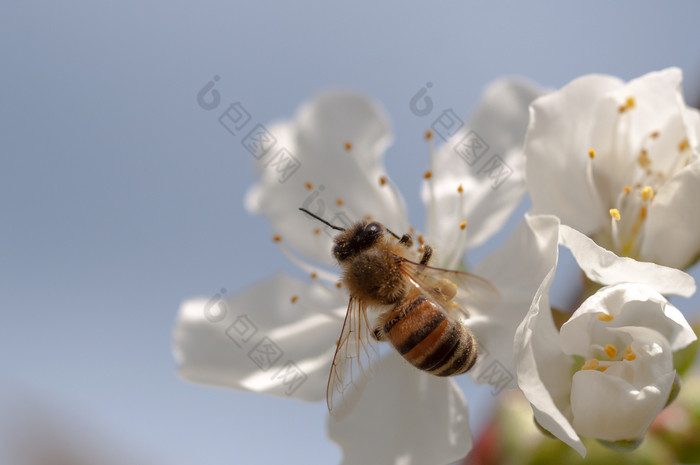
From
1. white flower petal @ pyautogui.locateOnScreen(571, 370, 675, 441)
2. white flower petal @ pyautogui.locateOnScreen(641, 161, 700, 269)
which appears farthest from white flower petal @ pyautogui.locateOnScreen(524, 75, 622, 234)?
white flower petal @ pyautogui.locateOnScreen(571, 370, 675, 441)

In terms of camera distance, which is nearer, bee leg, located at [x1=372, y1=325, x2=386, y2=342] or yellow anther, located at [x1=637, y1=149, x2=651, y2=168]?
bee leg, located at [x1=372, y1=325, x2=386, y2=342]

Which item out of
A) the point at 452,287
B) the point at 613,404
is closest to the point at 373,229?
the point at 452,287

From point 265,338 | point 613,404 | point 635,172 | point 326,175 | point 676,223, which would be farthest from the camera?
point 326,175

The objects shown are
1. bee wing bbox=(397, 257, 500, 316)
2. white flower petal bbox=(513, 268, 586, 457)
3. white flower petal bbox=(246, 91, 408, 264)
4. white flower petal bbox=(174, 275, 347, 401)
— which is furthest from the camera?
white flower petal bbox=(246, 91, 408, 264)

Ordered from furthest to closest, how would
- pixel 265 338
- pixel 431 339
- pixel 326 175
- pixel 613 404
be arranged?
pixel 326 175 < pixel 265 338 < pixel 431 339 < pixel 613 404

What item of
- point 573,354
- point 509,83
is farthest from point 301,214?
point 573,354

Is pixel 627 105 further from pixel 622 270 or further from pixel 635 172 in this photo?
pixel 622 270

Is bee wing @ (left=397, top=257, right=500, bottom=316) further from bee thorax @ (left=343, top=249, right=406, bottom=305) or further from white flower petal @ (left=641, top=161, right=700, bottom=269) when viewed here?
white flower petal @ (left=641, top=161, right=700, bottom=269)

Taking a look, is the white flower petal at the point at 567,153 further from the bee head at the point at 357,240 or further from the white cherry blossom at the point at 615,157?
the bee head at the point at 357,240
